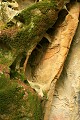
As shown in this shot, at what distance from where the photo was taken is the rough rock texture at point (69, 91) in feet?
30.5

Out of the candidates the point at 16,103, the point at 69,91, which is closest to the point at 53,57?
the point at 69,91

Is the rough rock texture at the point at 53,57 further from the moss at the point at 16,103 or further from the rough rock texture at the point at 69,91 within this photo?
the moss at the point at 16,103

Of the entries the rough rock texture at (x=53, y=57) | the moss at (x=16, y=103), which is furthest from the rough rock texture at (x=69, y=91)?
the moss at (x=16, y=103)

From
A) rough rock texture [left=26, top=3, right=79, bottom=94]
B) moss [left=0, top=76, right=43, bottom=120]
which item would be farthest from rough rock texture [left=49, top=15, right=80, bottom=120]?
moss [left=0, top=76, right=43, bottom=120]

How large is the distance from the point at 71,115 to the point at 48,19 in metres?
2.58

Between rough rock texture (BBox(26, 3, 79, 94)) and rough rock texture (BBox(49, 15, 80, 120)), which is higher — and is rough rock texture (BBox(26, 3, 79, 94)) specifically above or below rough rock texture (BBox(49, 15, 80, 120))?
above

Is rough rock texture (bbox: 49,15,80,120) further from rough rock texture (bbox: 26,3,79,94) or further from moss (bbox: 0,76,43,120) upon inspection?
moss (bbox: 0,76,43,120)

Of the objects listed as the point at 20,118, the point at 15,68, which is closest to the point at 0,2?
the point at 15,68

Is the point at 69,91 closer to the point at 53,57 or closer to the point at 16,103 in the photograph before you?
the point at 53,57

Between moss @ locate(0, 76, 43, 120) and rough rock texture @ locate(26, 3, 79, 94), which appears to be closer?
moss @ locate(0, 76, 43, 120)

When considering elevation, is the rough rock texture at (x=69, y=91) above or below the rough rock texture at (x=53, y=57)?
below

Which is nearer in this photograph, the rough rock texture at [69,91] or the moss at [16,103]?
the moss at [16,103]

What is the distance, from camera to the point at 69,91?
378 inches

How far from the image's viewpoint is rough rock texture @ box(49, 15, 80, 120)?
9.30m
